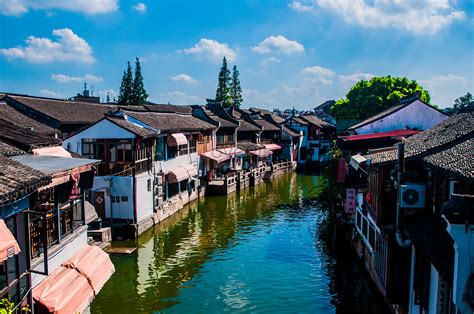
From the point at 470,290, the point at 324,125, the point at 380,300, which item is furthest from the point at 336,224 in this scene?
the point at 324,125

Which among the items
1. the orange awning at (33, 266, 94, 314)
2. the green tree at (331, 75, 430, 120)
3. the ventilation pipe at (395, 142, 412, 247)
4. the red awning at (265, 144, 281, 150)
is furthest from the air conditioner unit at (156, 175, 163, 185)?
the green tree at (331, 75, 430, 120)

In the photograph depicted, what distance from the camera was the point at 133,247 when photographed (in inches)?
954

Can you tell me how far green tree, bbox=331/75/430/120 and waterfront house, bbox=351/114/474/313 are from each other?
41.2m

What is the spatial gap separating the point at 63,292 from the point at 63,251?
5.05 ft

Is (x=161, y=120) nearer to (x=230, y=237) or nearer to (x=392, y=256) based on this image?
(x=230, y=237)

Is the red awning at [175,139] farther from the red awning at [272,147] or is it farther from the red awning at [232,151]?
the red awning at [272,147]

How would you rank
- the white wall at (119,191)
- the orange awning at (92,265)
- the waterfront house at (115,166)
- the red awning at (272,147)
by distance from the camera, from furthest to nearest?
the red awning at (272,147) < the white wall at (119,191) < the waterfront house at (115,166) < the orange awning at (92,265)

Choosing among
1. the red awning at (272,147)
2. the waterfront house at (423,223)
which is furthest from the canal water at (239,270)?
the red awning at (272,147)

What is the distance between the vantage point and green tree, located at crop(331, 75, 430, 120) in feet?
180

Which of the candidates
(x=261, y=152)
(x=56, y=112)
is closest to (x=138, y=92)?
(x=261, y=152)

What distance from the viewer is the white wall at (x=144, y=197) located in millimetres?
26953

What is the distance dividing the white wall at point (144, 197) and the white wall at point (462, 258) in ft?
71.5

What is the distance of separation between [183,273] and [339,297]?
7.34 metres

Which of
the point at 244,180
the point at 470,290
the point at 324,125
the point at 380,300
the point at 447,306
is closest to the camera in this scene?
the point at 470,290
